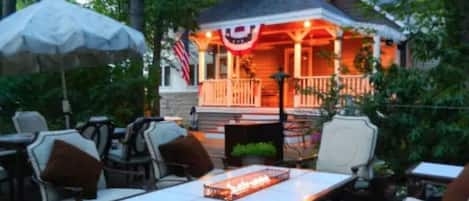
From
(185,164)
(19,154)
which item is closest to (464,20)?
(185,164)

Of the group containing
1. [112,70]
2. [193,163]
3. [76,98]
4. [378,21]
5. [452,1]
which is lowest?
[193,163]

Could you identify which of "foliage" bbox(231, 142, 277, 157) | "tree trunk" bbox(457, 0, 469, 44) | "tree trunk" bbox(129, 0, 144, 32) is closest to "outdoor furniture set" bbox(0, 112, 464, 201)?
"foliage" bbox(231, 142, 277, 157)

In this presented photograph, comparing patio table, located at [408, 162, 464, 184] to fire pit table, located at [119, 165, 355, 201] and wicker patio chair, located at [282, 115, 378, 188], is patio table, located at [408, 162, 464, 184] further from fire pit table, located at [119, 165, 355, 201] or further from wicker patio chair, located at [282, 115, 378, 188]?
wicker patio chair, located at [282, 115, 378, 188]

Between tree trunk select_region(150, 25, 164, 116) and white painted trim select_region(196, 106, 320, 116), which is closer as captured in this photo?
tree trunk select_region(150, 25, 164, 116)

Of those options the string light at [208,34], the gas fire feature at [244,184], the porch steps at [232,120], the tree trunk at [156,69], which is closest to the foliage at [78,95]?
the tree trunk at [156,69]

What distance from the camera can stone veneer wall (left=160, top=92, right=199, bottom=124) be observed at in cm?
1520

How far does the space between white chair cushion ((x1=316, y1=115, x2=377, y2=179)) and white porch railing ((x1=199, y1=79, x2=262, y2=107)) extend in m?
7.22

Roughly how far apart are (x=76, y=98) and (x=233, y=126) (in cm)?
323

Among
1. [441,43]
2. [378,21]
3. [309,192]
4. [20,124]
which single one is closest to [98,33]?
[20,124]

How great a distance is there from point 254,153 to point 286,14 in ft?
20.4

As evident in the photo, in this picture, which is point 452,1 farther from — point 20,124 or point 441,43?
point 20,124

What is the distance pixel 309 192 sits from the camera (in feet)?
10.3

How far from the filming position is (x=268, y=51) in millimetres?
14344

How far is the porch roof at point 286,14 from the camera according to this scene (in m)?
10.7
